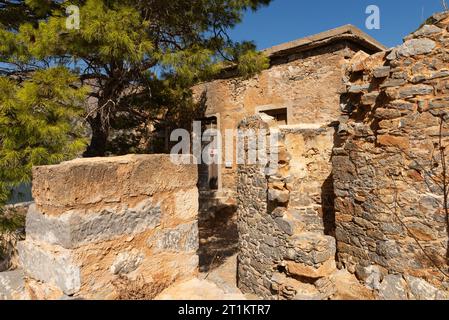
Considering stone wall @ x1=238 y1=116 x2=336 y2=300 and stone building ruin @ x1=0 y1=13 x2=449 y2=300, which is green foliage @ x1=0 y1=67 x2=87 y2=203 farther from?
stone wall @ x1=238 y1=116 x2=336 y2=300

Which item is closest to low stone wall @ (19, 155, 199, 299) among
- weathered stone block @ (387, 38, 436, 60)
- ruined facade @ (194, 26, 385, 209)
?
weathered stone block @ (387, 38, 436, 60)

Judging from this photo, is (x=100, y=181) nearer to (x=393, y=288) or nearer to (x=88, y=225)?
(x=88, y=225)

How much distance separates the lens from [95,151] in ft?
18.5

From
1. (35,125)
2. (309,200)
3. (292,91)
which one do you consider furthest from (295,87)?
(35,125)

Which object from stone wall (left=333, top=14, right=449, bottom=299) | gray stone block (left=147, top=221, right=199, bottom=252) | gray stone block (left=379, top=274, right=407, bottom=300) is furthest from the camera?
gray stone block (left=379, top=274, right=407, bottom=300)

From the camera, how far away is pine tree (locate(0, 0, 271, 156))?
4.19 m

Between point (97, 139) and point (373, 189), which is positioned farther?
point (97, 139)

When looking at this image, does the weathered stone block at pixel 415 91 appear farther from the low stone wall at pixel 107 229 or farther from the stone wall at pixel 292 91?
the low stone wall at pixel 107 229

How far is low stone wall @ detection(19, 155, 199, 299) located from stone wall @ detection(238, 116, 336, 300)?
2729 mm

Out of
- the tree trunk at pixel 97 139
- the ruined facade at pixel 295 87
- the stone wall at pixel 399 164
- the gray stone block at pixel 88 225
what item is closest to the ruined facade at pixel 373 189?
the stone wall at pixel 399 164

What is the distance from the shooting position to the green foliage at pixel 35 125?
12.4 ft

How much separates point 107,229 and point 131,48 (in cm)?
328

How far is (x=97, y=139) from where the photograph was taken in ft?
18.7

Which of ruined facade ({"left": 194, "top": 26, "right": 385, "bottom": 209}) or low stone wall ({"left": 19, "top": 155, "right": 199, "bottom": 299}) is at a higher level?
ruined facade ({"left": 194, "top": 26, "right": 385, "bottom": 209})
